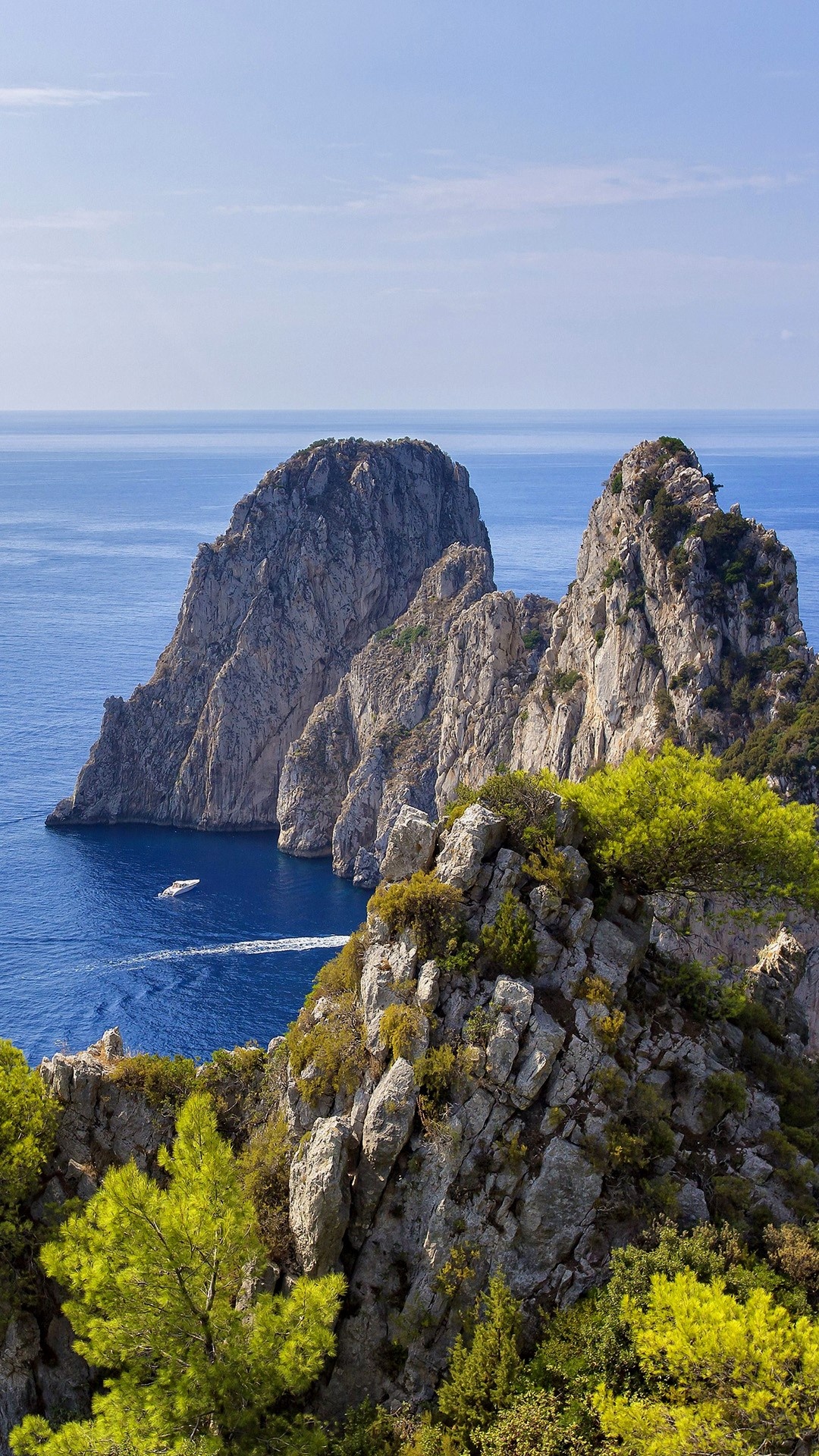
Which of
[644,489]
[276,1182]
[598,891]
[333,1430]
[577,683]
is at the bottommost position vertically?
[333,1430]

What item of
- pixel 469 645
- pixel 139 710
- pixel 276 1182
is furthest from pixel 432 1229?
Answer: pixel 139 710

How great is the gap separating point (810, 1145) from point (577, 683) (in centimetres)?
5406

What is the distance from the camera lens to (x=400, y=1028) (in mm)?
24438

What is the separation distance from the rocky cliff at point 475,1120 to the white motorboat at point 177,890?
67.9 metres

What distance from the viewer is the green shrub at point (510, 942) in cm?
2536

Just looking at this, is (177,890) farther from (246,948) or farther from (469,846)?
(469,846)

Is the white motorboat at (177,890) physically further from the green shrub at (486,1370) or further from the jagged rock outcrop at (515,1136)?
the green shrub at (486,1370)

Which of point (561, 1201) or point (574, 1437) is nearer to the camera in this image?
point (574, 1437)

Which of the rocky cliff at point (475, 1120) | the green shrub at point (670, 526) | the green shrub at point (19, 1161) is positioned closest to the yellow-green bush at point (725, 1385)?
the rocky cliff at point (475, 1120)

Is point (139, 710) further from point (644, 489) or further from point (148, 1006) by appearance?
point (644, 489)

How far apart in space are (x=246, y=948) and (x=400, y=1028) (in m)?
61.5

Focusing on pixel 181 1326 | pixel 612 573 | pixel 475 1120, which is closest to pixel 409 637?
pixel 612 573

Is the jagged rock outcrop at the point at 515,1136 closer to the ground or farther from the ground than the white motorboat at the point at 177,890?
farther from the ground

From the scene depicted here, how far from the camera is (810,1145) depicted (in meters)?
26.2
